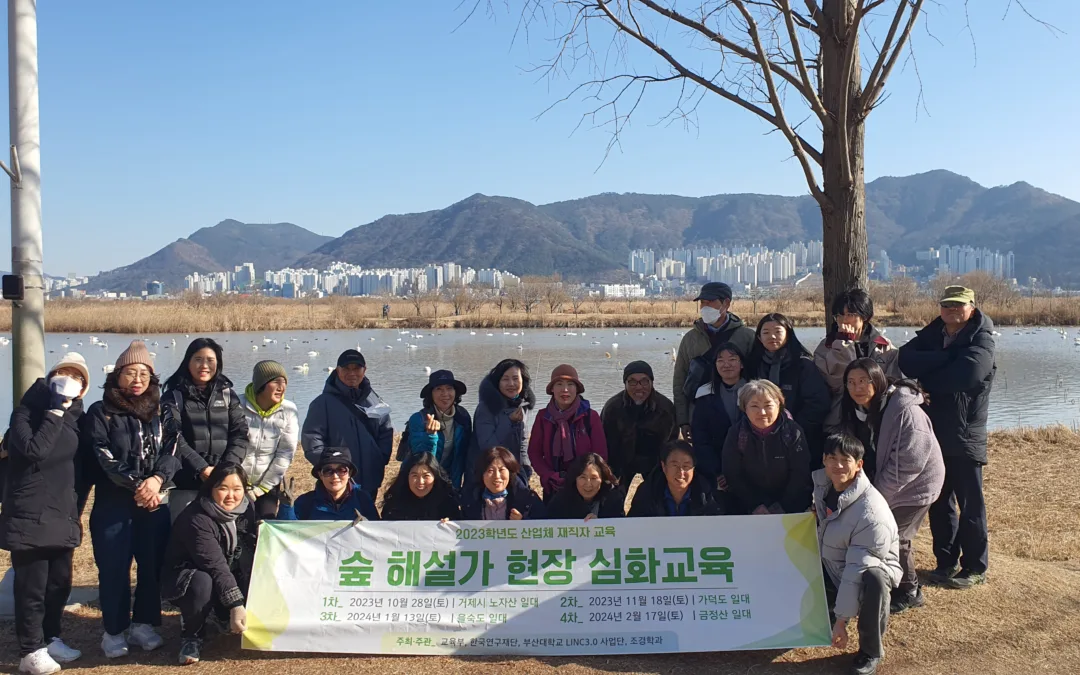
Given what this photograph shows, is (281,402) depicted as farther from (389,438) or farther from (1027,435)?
(1027,435)

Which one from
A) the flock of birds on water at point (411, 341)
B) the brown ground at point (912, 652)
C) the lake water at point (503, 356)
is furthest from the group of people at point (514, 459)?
the flock of birds on water at point (411, 341)

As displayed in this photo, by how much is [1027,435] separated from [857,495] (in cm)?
726

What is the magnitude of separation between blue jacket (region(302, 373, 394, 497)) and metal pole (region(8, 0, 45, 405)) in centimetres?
176

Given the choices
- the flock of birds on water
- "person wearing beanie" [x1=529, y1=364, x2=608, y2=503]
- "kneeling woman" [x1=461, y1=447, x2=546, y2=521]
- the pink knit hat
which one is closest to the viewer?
the pink knit hat

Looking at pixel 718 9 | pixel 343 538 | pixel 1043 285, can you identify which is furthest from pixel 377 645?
pixel 1043 285

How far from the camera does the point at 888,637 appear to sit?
175 inches

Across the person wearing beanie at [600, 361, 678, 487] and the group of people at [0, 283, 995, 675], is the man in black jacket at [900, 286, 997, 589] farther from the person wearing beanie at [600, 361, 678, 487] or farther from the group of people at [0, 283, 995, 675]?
the person wearing beanie at [600, 361, 678, 487]

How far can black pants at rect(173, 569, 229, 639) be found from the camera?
167 inches

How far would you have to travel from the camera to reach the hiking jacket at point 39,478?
4047mm

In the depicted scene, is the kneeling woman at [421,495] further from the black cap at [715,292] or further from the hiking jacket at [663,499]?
the black cap at [715,292]

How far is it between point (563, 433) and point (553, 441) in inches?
3.8

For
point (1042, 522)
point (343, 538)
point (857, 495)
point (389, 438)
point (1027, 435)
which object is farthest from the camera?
point (1027, 435)

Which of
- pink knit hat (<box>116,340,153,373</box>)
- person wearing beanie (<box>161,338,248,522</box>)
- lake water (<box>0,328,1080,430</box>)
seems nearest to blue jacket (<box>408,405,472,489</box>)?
person wearing beanie (<box>161,338,248,522</box>)

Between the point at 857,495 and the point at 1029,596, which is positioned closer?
the point at 857,495
